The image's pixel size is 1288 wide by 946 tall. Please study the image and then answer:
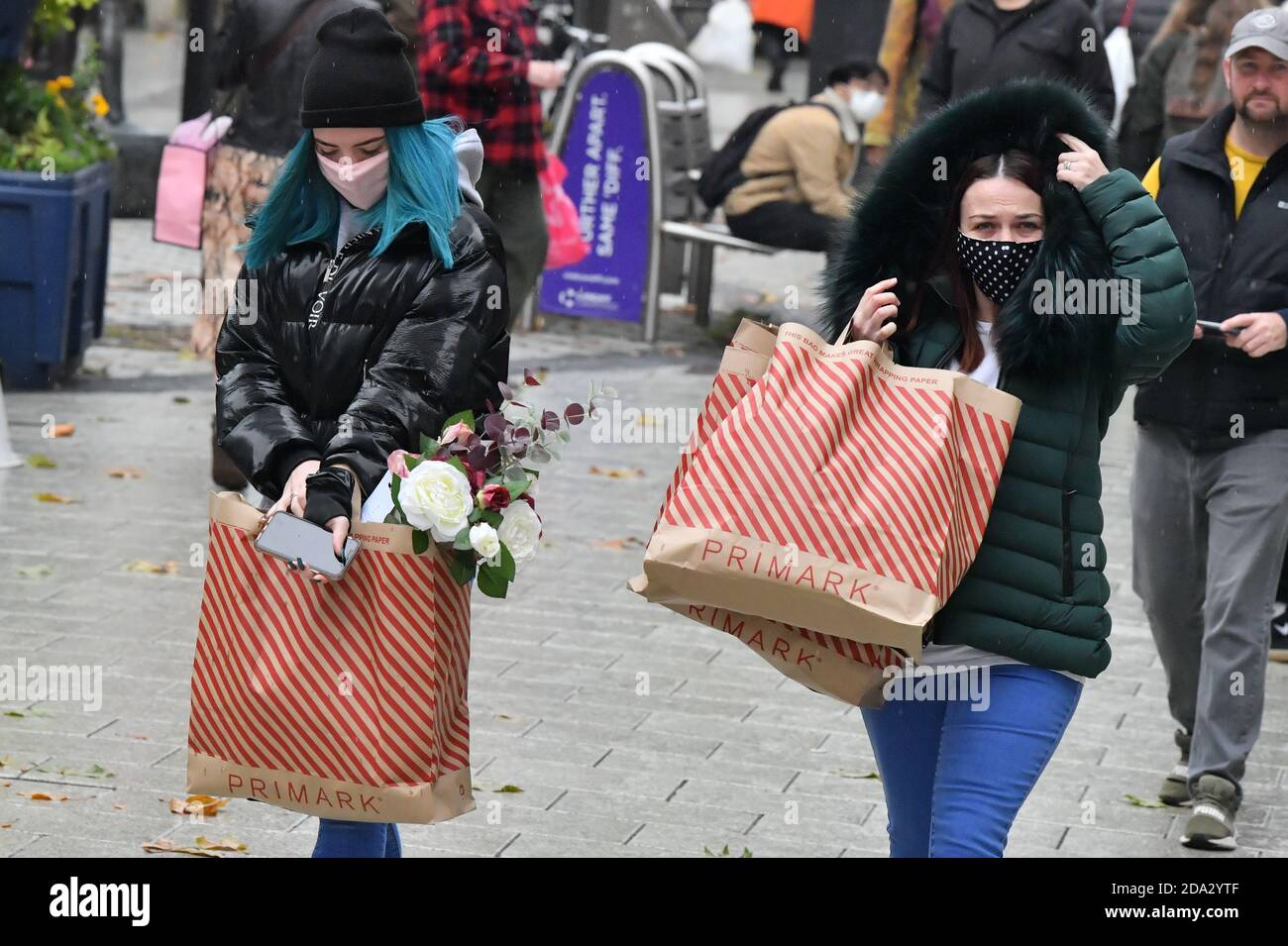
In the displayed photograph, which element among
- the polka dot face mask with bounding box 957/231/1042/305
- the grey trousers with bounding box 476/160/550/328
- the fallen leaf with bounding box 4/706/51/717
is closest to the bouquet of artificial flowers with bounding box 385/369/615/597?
the polka dot face mask with bounding box 957/231/1042/305

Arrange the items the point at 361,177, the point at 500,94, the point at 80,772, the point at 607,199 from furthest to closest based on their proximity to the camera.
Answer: the point at 607,199, the point at 500,94, the point at 80,772, the point at 361,177

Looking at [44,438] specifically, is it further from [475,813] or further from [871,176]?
[871,176]

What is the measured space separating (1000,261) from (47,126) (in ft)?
24.8

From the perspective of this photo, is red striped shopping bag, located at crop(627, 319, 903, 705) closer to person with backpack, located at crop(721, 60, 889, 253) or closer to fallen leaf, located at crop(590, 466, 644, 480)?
fallen leaf, located at crop(590, 466, 644, 480)

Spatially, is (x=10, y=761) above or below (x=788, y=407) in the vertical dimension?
below

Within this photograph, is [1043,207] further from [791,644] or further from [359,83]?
[359,83]

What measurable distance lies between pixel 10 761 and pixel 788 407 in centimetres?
283

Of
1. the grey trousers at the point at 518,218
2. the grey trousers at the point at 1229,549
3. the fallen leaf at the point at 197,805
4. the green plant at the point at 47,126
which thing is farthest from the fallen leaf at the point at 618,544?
the green plant at the point at 47,126

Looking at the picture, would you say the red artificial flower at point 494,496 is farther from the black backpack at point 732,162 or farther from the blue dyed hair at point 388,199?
the black backpack at point 732,162

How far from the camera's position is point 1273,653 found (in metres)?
7.26

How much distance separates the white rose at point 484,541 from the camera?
3600mm

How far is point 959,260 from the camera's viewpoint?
4.00 metres

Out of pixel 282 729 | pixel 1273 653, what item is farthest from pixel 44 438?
pixel 282 729

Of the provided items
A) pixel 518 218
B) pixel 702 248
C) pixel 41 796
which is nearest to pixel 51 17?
pixel 518 218
